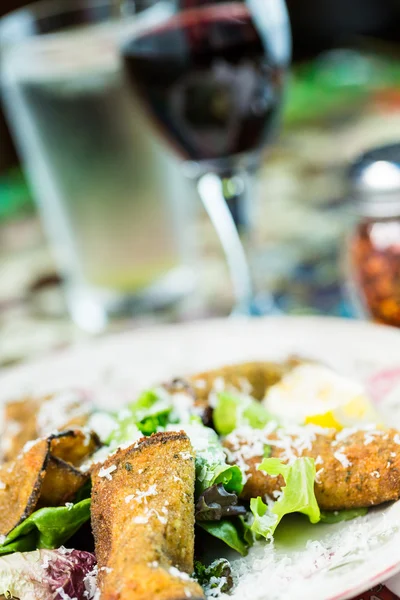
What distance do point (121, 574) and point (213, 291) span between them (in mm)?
1143

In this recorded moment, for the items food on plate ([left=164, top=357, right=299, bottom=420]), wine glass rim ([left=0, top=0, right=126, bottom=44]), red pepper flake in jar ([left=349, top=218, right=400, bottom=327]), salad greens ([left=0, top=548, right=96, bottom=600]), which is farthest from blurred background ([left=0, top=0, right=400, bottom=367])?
salad greens ([left=0, top=548, right=96, bottom=600])

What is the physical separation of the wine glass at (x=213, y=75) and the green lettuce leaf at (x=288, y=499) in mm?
732

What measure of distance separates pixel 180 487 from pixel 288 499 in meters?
0.13

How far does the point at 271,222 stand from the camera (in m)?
2.08

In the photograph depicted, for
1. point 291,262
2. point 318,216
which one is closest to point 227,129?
point 291,262

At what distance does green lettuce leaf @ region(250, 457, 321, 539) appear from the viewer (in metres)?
0.88

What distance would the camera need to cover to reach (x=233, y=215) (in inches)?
65.0

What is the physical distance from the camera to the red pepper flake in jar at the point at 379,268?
138cm

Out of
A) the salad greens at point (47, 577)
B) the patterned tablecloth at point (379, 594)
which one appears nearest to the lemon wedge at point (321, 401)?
the patterned tablecloth at point (379, 594)

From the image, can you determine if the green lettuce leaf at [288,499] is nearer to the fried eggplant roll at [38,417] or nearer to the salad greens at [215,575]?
the salad greens at [215,575]

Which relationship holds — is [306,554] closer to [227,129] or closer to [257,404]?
[257,404]

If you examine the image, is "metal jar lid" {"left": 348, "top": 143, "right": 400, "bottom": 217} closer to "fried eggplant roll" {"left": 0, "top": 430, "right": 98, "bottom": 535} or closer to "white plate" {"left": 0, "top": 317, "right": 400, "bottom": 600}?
"white plate" {"left": 0, "top": 317, "right": 400, "bottom": 600}

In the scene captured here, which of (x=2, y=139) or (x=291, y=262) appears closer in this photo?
(x=291, y=262)

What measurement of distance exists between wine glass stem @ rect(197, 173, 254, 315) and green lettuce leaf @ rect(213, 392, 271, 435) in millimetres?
583
